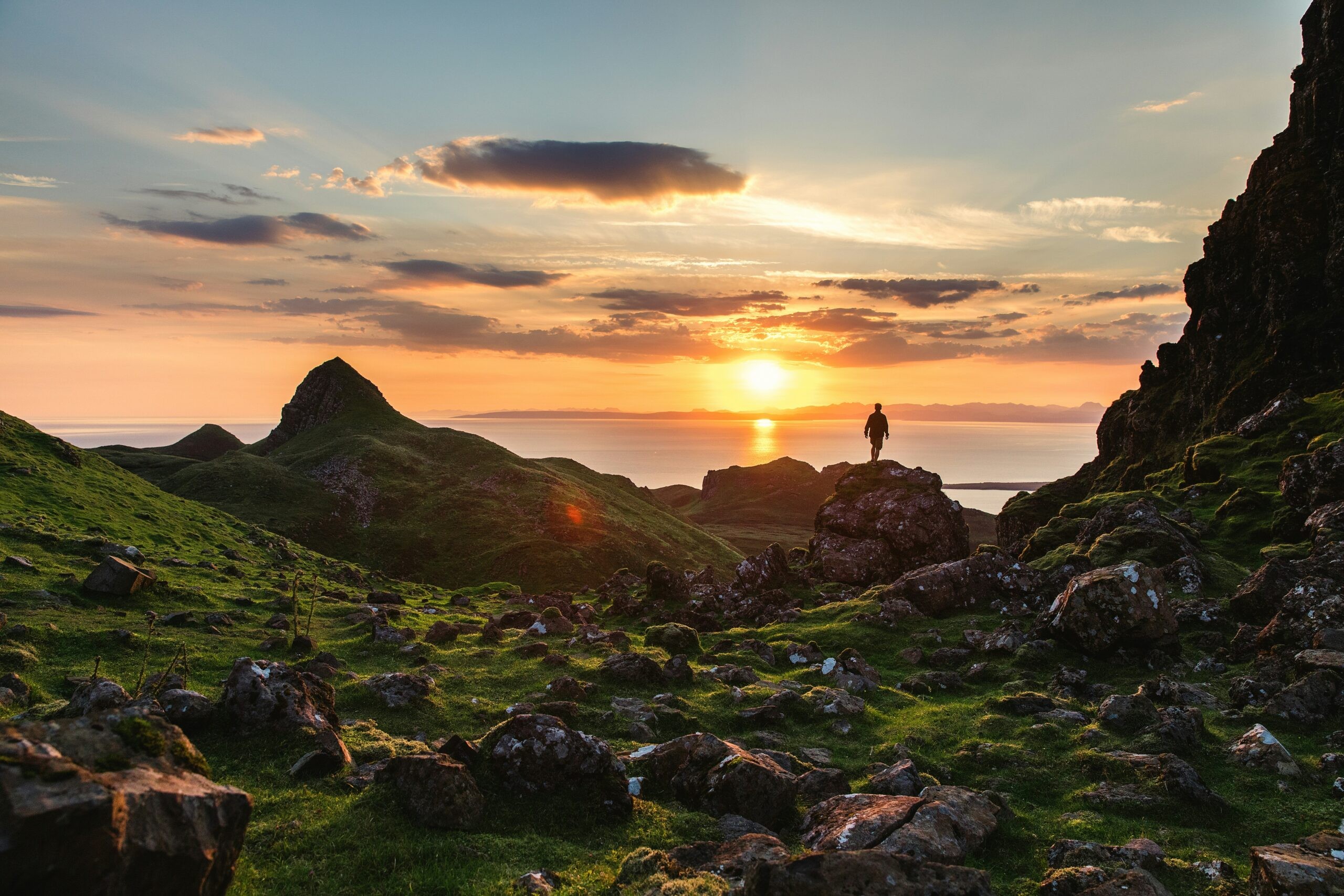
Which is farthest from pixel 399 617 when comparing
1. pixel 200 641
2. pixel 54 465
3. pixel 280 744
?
pixel 54 465

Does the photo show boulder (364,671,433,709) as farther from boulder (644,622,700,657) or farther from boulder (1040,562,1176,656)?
boulder (1040,562,1176,656)

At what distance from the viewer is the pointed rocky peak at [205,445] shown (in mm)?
175875

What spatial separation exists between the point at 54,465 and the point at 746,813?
5978 cm

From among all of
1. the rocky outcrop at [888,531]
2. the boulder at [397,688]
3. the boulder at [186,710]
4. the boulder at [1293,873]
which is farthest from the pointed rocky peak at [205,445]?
the boulder at [1293,873]

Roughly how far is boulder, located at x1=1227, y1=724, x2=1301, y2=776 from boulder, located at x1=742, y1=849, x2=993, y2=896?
36.6ft

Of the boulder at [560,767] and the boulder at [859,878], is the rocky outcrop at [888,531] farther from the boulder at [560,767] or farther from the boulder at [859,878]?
the boulder at [859,878]

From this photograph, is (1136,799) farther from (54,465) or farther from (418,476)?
(418,476)

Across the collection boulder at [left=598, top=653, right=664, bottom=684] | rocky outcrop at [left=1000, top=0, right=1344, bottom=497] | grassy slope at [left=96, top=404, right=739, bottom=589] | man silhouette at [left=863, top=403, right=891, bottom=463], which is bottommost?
grassy slope at [left=96, top=404, right=739, bottom=589]

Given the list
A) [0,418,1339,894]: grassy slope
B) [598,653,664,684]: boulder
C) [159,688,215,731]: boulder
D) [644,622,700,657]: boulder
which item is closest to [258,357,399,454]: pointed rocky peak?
[0,418,1339,894]: grassy slope

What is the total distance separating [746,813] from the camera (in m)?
14.7

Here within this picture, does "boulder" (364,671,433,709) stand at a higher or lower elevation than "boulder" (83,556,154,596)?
lower

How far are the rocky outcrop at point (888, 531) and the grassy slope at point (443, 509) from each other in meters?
36.3

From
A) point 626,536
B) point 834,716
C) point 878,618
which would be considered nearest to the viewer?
point 834,716

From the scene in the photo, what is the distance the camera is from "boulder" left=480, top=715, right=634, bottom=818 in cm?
1478
